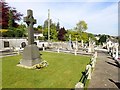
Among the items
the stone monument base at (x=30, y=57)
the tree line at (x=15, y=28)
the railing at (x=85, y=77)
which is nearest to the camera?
the railing at (x=85, y=77)

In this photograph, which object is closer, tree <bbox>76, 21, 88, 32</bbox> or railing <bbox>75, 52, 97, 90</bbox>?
railing <bbox>75, 52, 97, 90</bbox>

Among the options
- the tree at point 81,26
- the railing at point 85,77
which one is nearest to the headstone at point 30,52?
the railing at point 85,77

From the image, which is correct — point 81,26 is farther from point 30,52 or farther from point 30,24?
point 30,52

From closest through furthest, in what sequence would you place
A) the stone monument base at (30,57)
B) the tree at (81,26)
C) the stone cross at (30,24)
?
1. the stone monument base at (30,57)
2. the stone cross at (30,24)
3. the tree at (81,26)

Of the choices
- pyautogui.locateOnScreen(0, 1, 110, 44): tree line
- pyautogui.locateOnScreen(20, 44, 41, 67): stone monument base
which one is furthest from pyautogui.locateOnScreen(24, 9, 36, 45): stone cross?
pyautogui.locateOnScreen(0, 1, 110, 44): tree line

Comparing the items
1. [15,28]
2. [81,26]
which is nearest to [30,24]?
[15,28]

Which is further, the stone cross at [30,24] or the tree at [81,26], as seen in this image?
the tree at [81,26]

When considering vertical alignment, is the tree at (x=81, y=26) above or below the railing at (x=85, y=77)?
above

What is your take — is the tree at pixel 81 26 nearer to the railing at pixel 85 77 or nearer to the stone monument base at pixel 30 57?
the stone monument base at pixel 30 57

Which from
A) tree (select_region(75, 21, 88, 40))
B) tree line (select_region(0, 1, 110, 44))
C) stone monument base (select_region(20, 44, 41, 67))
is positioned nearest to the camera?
stone monument base (select_region(20, 44, 41, 67))

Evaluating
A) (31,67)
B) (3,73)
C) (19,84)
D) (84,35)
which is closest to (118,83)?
(19,84)

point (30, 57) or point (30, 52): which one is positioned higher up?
point (30, 52)

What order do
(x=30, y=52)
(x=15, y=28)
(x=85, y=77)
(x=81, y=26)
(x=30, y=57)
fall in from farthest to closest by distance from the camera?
(x=81, y=26), (x=15, y=28), (x=30, y=52), (x=30, y=57), (x=85, y=77)

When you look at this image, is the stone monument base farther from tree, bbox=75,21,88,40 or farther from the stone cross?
tree, bbox=75,21,88,40
